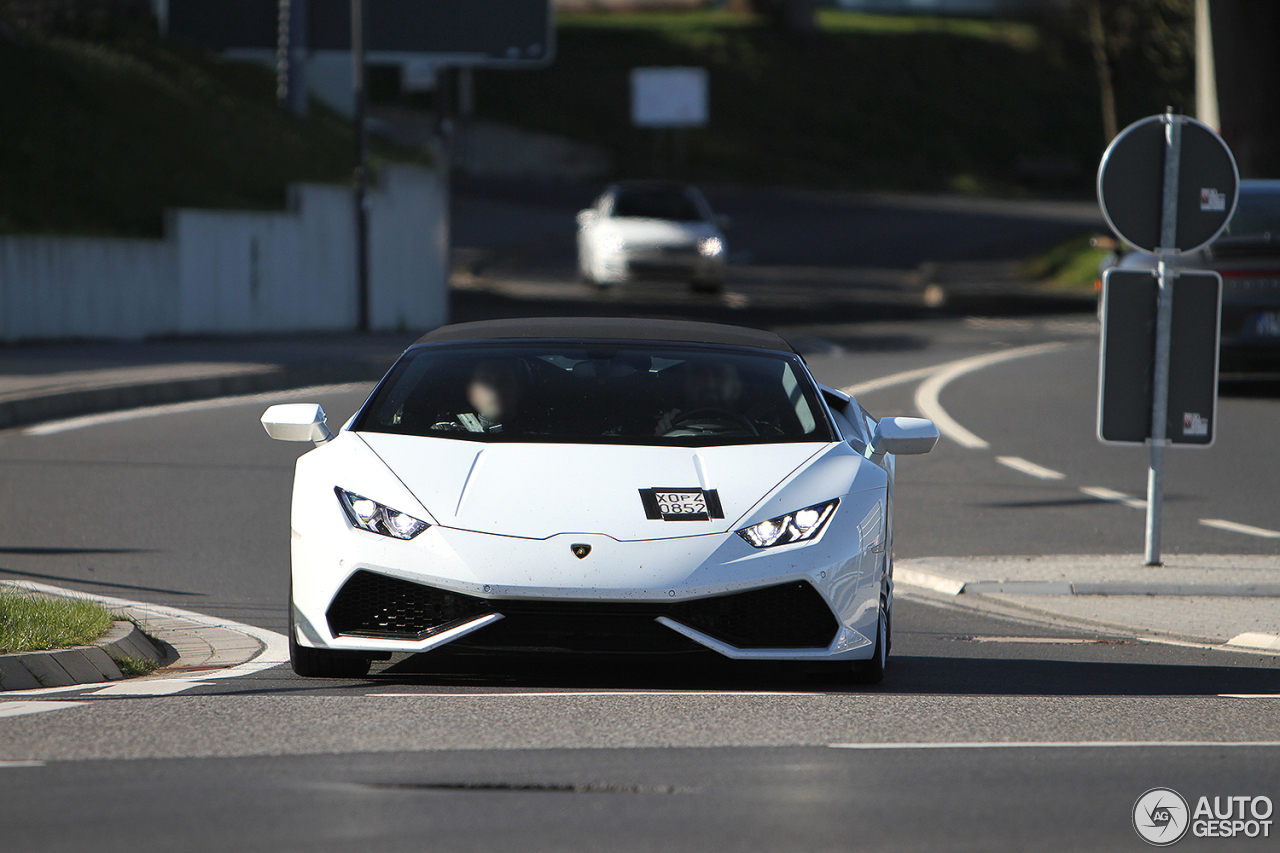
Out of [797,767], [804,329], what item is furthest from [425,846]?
[804,329]

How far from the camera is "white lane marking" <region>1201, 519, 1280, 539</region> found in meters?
11.3

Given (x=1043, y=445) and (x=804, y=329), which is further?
(x=804, y=329)

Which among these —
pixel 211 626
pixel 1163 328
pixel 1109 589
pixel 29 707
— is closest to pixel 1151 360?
pixel 1163 328

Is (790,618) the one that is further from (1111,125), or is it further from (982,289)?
(1111,125)

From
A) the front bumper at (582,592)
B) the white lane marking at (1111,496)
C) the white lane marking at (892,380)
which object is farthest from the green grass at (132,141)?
Result: the front bumper at (582,592)

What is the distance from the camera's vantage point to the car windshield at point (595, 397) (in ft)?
23.3

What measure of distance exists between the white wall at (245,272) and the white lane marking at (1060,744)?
18.1 meters

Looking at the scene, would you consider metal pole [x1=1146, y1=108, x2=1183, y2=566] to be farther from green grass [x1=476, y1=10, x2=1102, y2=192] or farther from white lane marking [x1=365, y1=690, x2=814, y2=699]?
green grass [x1=476, y1=10, x2=1102, y2=192]

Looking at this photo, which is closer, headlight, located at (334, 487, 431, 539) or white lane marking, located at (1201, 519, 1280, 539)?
headlight, located at (334, 487, 431, 539)

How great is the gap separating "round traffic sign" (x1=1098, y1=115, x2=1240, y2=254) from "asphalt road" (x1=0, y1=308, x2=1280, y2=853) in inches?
90.0

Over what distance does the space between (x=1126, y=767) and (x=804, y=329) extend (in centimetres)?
2265

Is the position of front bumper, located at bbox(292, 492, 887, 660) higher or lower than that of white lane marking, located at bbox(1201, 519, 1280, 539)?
higher

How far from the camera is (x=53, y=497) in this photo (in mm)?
12117

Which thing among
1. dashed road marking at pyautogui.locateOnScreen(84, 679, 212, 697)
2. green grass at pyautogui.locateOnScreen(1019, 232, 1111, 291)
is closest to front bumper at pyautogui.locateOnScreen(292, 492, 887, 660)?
dashed road marking at pyautogui.locateOnScreen(84, 679, 212, 697)
